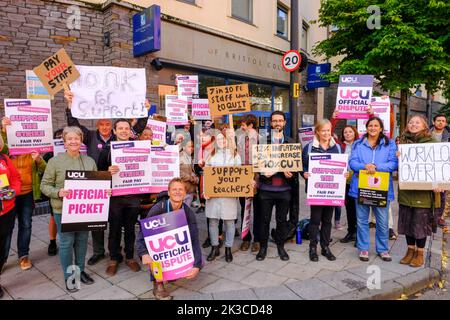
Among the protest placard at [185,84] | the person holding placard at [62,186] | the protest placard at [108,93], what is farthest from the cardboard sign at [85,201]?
the protest placard at [185,84]

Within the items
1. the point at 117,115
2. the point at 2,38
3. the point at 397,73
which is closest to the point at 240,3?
the point at 397,73

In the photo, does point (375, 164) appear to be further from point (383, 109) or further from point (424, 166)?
point (383, 109)

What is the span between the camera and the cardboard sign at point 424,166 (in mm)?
4016

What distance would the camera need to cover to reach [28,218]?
430 centimetres

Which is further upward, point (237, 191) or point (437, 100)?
point (437, 100)

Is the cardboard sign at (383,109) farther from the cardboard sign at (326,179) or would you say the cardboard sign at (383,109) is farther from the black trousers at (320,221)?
the black trousers at (320,221)

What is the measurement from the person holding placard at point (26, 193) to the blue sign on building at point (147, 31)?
183 inches

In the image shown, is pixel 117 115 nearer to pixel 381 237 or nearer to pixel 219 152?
pixel 219 152

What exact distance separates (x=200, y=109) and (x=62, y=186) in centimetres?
438

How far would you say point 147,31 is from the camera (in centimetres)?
812

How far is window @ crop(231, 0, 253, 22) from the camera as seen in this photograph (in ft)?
38.8

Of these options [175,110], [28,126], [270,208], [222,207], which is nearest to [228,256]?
[222,207]

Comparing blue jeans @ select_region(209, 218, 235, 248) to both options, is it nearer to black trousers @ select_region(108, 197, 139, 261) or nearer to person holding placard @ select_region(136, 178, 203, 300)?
person holding placard @ select_region(136, 178, 203, 300)

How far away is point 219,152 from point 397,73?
28.8 ft
